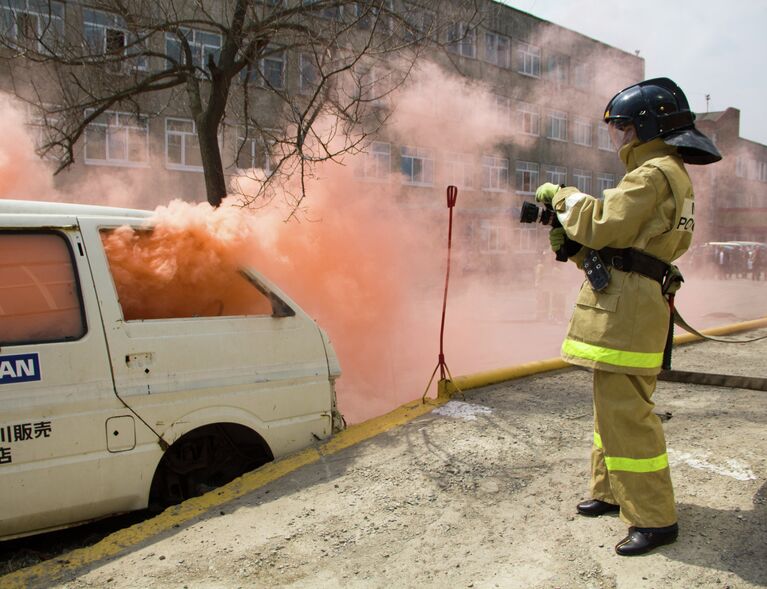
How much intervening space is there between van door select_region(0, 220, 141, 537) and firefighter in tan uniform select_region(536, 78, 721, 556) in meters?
2.24

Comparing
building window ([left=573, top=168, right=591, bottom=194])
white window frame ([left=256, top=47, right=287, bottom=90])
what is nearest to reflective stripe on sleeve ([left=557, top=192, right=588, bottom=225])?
white window frame ([left=256, top=47, right=287, bottom=90])

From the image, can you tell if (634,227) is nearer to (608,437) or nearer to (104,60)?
(608,437)

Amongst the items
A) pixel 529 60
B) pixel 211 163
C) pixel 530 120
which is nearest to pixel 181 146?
pixel 529 60

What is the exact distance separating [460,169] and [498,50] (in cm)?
334

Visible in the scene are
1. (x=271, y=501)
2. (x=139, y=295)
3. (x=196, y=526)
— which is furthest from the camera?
(x=139, y=295)

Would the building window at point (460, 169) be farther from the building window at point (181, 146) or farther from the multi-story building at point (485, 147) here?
the building window at point (181, 146)

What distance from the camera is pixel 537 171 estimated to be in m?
28.6

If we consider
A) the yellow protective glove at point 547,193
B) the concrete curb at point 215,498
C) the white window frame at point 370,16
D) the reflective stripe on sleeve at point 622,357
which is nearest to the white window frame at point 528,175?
the white window frame at point 370,16

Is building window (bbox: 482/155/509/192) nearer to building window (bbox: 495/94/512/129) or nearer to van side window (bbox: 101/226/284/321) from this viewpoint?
building window (bbox: 495/94/512/129)

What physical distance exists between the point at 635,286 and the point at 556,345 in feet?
24.2

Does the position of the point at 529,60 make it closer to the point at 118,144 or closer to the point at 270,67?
the point at 270,67

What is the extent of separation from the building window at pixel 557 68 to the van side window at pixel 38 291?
15181 mm

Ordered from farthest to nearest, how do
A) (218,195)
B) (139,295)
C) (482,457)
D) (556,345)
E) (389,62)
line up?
(556,345), (389,62), (218,195), (482,457), (139,295)

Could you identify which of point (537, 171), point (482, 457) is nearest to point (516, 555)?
point (482, 457)
